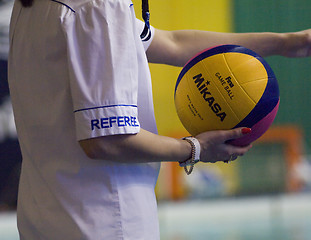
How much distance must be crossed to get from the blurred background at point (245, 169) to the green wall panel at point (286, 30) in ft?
0.05

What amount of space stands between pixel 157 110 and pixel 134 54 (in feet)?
18.7

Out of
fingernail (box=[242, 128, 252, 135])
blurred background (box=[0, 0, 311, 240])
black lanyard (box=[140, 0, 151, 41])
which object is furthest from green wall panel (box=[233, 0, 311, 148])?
fingernail (box=[242, 128, 252, 135])

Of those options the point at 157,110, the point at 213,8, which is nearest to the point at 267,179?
the point at 157,110

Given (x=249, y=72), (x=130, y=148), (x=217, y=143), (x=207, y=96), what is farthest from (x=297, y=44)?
(x=130, y=148)

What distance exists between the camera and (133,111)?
3.37ft

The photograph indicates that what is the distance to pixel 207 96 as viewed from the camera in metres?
1.30

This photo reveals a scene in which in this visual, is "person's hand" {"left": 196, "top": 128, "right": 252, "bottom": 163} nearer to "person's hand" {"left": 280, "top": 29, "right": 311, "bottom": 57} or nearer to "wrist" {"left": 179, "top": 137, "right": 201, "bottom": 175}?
"wrist" {"left": 179, "top": 137, "right": 201, "bottom": 175}

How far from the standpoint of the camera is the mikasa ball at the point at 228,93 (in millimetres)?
1276

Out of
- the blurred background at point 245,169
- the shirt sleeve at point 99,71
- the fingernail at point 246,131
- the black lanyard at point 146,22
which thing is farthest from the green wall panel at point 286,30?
the shirt sleeve at point 99,71

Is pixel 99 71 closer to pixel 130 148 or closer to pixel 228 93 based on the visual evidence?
pixel 130 148

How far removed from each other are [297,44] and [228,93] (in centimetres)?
46

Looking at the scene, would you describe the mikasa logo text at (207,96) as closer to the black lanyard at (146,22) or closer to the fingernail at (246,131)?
the fingernail at (246,131)

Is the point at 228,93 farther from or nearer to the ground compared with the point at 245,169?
farther from the ground

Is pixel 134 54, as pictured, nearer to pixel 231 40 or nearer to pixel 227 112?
pixel 227 112
